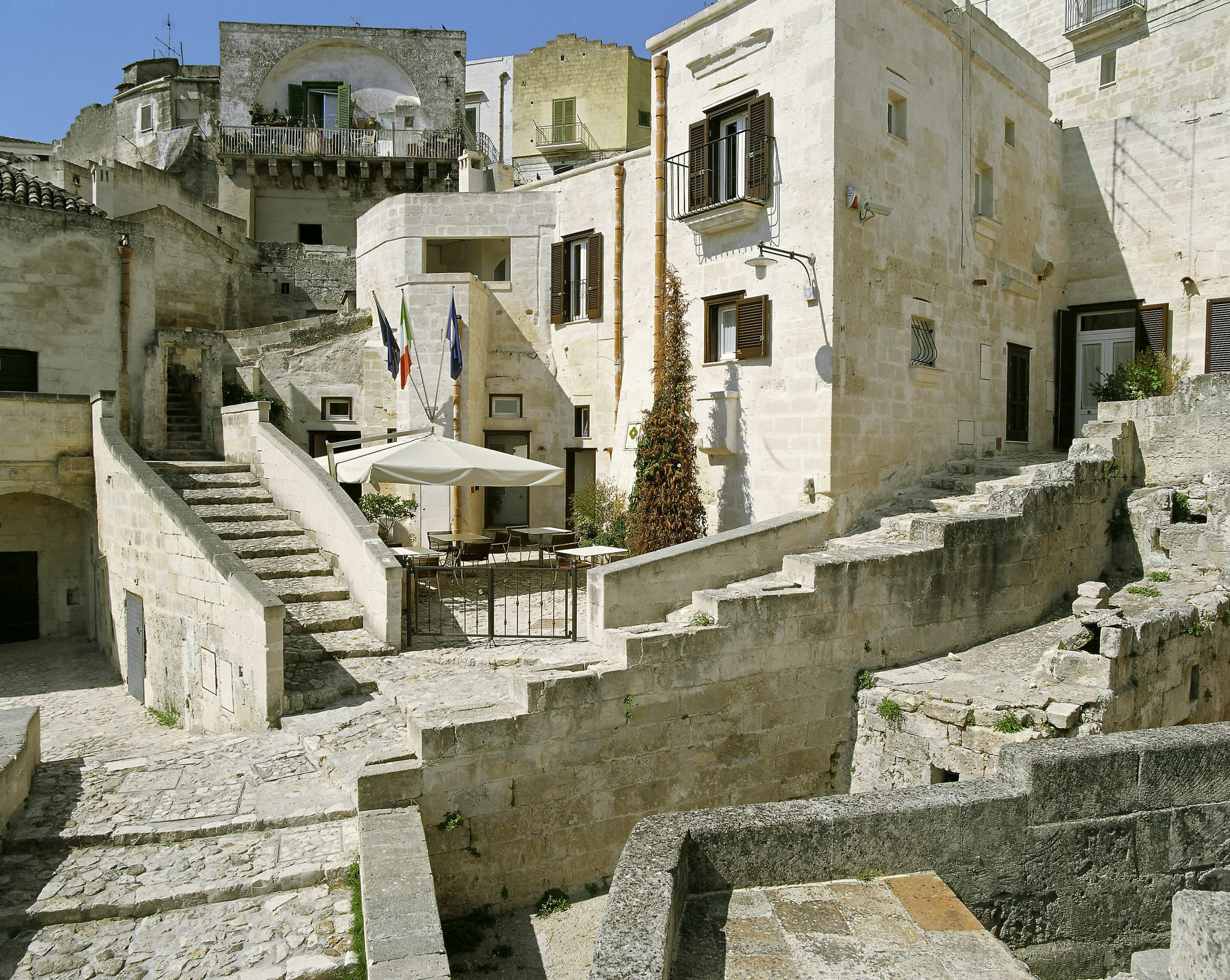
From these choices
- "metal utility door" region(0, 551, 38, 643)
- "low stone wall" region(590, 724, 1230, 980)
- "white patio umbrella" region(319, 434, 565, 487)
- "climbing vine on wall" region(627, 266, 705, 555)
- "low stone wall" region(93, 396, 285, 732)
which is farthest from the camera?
"metal utility door" region(0, 551, 38, 643)

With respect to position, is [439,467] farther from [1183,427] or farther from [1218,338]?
[1218,338]

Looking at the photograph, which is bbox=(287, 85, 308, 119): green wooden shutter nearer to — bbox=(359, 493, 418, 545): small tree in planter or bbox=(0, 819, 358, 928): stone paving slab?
bbox=(359, 493, 418, 545): small tree in planter

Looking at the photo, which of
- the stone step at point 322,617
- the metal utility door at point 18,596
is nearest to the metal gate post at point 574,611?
the stone step at point 322,617

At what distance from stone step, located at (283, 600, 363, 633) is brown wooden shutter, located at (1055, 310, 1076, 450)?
1301cm

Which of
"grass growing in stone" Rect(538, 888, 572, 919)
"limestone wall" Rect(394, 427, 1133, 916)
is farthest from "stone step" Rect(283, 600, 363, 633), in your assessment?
"grass growing in stone" Rect(538, 888, 572, 919)

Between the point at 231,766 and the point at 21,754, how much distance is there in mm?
1494

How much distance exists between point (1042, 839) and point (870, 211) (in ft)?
31.1

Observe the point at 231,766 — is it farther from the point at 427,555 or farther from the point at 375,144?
the point at 375,144

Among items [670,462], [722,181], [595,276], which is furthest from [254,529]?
[722,181]

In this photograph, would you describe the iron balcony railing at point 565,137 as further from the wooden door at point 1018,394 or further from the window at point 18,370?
the wooden door at point 1018,394

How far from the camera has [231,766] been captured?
716 cm

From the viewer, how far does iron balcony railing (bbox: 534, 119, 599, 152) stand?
30172mm

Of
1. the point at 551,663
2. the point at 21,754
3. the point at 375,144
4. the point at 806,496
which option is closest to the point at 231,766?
the point at 21,754

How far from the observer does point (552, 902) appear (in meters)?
7.31
